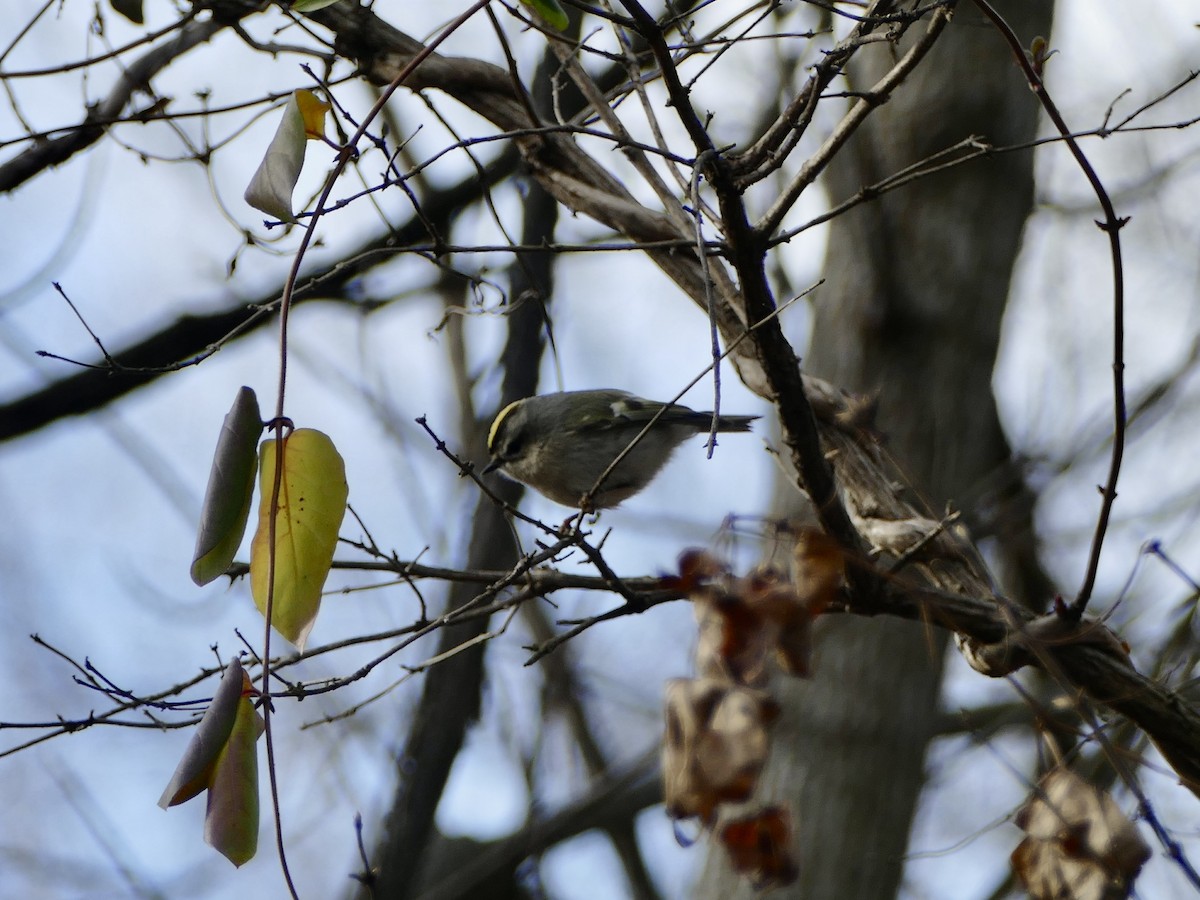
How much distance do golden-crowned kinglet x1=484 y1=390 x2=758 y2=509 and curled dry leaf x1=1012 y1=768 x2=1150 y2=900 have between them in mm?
2768

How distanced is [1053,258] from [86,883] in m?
8.44

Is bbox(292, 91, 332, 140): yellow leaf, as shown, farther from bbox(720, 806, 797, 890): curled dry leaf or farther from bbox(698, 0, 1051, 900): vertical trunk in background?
bbox(698, 0, 1051, 900): vertical trunk in background

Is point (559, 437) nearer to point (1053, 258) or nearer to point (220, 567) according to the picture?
point (220, 567)

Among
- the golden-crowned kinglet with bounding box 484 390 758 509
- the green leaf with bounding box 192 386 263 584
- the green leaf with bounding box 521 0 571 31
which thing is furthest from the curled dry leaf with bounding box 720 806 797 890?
the golden-crowned kinglet with bounding box 484 390 758 509

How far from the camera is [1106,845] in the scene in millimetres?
2057

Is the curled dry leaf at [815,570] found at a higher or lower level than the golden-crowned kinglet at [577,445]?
lower

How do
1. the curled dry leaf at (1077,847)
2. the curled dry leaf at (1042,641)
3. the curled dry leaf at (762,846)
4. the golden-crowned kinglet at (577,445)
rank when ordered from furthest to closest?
the golden-crowned kinglet at (577,445)
the curled dry leaf at (1042,641)
the curled dry leaf at (1077,847)
the curled dry leaf at (762,846)

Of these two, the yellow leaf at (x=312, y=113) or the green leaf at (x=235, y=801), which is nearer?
the green leaf at (x=235, y=801)

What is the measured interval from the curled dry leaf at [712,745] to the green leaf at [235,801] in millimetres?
811

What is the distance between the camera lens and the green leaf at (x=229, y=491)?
200 centimetres

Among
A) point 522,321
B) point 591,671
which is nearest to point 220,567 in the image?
point 522,321

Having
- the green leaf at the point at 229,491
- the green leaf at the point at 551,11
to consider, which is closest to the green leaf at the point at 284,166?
the green leaf at the point at 229,491

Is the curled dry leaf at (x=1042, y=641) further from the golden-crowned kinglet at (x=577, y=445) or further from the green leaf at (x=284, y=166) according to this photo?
the golden-crowned kinglet at (x=577, y=445)

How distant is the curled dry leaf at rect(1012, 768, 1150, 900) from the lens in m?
2.05
